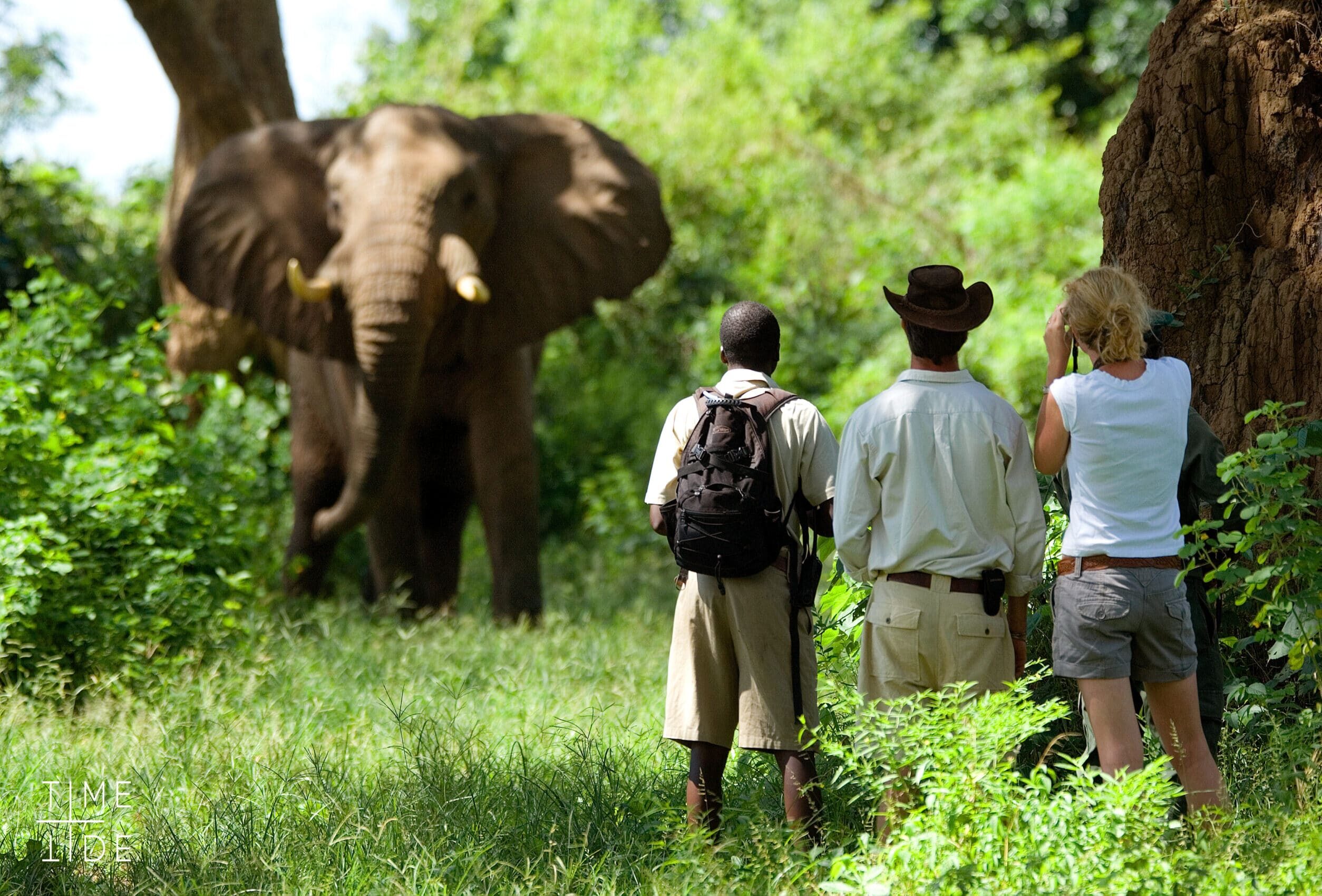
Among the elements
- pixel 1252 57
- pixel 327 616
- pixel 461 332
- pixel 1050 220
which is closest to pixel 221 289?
pixel 461 332

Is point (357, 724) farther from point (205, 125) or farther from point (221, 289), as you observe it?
point (205, 125)

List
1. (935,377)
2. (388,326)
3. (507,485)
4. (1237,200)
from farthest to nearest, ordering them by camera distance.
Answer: (507,485)
(388,326)
(1237,200)
(935,377)

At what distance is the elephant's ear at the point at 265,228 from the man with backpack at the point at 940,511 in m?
5.22

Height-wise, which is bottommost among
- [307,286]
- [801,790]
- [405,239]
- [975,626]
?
[801,790]

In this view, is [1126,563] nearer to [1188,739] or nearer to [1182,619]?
[1182,619]

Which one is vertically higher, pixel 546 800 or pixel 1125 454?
pixel 1125 454

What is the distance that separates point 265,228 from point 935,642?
6.13 meters

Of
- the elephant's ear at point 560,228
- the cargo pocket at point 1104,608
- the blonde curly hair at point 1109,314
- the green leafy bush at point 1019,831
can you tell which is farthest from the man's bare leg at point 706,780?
the elephant's ear at point 560,228

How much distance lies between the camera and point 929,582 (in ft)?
12.5

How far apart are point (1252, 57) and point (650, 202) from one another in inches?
187

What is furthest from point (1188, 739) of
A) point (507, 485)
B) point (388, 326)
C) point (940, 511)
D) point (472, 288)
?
point (507, 485)

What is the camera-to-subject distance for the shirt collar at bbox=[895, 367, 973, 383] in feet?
12.6

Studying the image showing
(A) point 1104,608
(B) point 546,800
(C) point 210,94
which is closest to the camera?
(A) point 1104,608

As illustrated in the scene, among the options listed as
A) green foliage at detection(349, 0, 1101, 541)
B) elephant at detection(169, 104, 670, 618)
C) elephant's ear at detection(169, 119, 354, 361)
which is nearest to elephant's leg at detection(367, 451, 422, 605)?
elephant at detection(169, 104, 670, 618)
